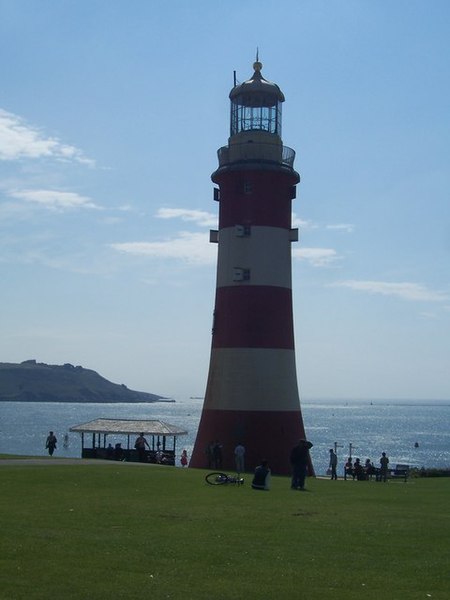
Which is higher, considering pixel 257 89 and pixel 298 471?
pixel 257 89

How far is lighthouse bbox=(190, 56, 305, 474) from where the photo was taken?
29.8 m

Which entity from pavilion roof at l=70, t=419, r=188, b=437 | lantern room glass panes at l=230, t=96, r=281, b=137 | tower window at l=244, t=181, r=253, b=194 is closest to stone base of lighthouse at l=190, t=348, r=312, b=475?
pavilion roof at l=70, t=419, r=188, b=437

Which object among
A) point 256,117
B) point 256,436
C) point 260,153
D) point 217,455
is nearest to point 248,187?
point 260,153

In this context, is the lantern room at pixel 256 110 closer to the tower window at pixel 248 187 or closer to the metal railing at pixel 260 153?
the metal railing at pixel 260 153

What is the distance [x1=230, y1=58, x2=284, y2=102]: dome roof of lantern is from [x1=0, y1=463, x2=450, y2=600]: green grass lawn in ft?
56.6

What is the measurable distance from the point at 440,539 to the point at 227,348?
18440 millimetres

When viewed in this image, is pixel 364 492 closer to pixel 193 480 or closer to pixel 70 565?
pixel 193 480

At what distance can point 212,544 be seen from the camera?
1120 cm

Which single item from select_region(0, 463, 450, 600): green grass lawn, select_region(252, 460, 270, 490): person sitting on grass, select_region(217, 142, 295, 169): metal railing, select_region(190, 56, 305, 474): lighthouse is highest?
select_region(217, 142, 295, 169): metal railing

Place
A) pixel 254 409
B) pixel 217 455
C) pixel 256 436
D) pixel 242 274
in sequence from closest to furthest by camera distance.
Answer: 1. pixel 217 455
2. pixel 256 436
3. pixel 254 409
4. pixel 242 274

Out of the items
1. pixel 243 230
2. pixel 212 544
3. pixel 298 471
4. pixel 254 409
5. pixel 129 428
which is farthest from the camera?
pixel 129 428

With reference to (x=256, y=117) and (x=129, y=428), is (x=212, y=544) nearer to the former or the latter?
(x=129, y=428)

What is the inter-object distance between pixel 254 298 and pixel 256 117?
22.7 feet

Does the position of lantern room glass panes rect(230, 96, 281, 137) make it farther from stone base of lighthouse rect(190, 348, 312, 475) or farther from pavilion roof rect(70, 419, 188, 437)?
pavilion roof rect(70, 419, 188, 437)
